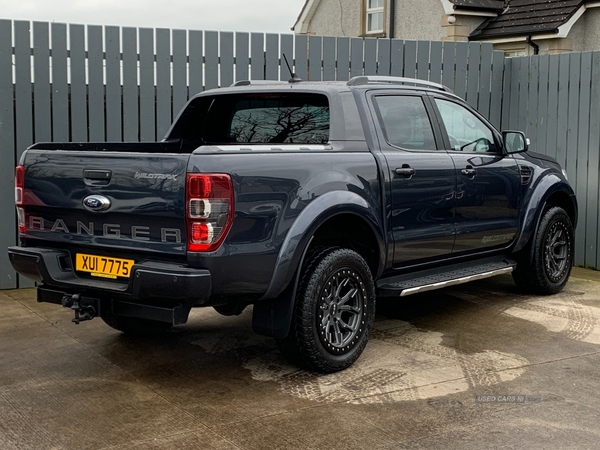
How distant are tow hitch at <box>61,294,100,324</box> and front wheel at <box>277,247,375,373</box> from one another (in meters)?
1.15

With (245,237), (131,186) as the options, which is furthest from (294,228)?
(131,186)

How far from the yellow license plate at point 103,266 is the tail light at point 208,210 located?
0.50m

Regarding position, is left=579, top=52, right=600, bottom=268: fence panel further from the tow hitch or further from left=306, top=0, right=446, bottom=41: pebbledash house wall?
left=306, top=0, right=446, bottom=41: pebbledash house wall

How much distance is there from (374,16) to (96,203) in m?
19.1

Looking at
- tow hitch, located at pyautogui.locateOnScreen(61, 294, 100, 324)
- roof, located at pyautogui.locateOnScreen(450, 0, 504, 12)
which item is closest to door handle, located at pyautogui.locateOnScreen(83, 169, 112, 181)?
tow hitch, located at pyautogui.locateOnScreen(61, 294, 100, 324)

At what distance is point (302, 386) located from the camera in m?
5.21

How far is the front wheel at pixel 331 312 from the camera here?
5.22 metres

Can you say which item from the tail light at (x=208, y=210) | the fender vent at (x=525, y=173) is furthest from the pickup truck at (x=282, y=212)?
the fender vent at (x=525, y=173)

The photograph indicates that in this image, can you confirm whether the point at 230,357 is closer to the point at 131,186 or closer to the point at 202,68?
the point at 131,186

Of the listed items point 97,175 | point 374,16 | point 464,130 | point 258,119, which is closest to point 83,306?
point 97,175

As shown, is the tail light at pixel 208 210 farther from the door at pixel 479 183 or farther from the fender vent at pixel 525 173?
the fender vent at pixel 525 173

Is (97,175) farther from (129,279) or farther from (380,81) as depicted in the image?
(380,81)

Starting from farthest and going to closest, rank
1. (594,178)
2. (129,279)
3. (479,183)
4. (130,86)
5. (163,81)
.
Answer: (594,178) < (163,81) < (130,86) < (479,183) < (129,279)

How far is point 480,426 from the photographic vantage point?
453 centimetres
